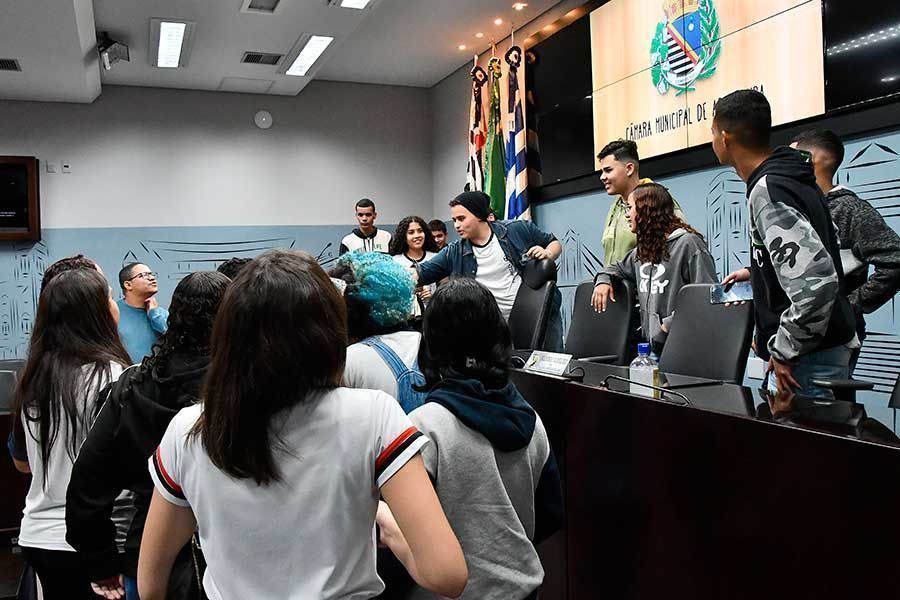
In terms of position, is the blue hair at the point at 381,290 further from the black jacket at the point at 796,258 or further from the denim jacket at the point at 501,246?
the denim jacket at the point at 501,246

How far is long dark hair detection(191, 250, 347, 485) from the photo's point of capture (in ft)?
3.49

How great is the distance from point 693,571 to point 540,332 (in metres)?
1.74

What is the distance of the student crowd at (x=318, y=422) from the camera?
42.4 inches

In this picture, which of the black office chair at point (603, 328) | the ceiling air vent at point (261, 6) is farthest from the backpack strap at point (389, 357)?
the ceiling air vent at point (261, 6)

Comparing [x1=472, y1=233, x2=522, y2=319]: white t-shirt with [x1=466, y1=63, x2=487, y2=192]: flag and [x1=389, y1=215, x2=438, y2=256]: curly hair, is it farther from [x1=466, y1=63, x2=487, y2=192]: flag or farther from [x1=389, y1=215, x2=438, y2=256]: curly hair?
[x1=466, y1=63, x2=487, y2=192]: flag

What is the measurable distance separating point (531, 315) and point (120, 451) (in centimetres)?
226

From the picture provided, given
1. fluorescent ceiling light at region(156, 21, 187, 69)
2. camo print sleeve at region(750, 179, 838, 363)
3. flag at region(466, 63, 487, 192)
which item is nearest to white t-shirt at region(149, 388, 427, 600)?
camo print sleeve at region(750, 179, 838, 363)

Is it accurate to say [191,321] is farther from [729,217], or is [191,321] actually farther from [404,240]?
[404,240]

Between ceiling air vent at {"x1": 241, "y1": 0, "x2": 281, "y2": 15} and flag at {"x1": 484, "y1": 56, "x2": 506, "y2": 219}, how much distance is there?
78.2 inches

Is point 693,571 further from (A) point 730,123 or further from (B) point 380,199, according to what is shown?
(B) point 380,199

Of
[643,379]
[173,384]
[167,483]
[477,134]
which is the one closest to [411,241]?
[477,134]

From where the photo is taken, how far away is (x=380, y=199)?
8.53m

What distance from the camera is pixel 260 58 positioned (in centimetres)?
676

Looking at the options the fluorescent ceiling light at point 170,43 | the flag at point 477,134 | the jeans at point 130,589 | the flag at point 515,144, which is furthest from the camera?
the flag at point 477,134
